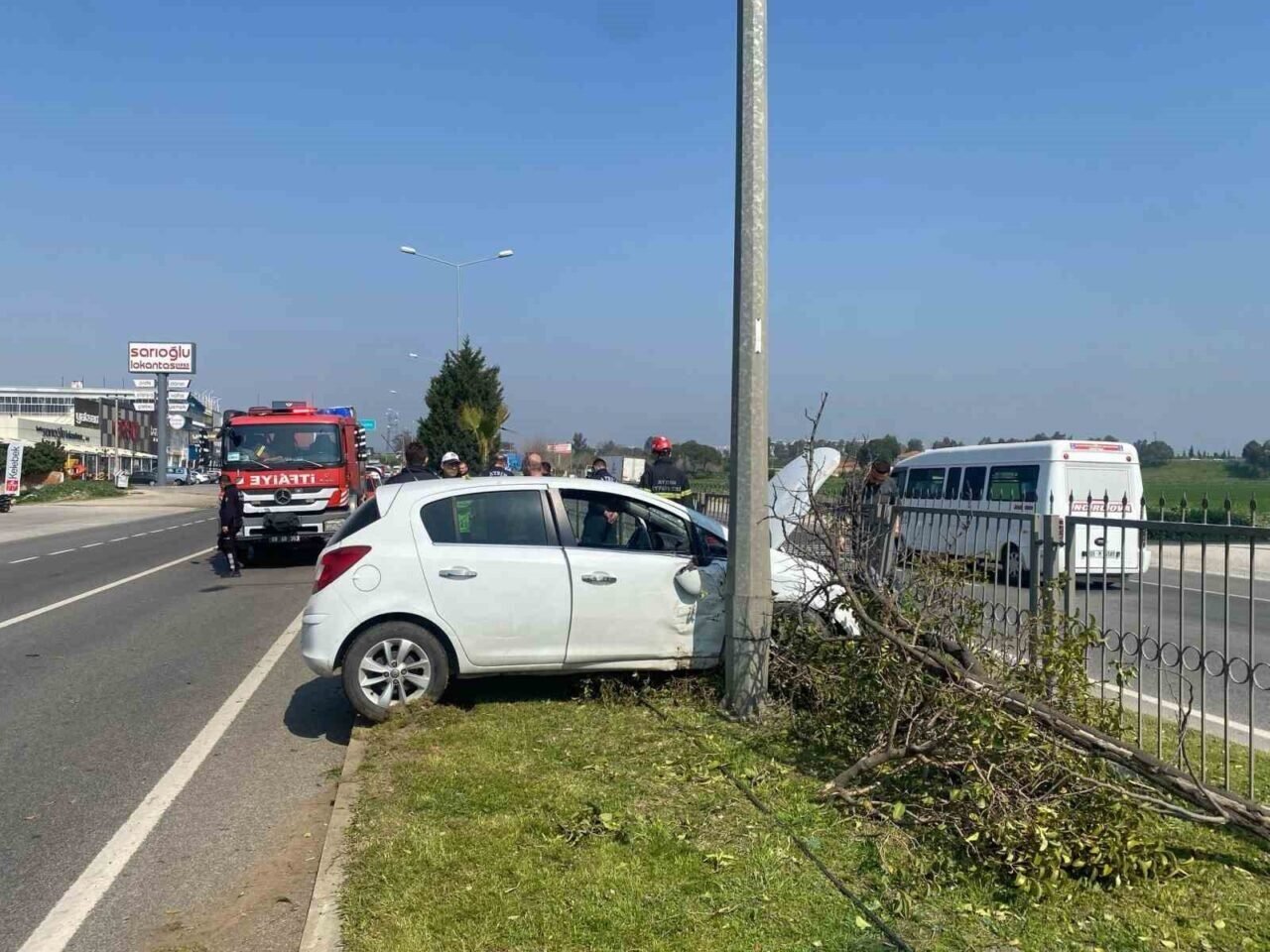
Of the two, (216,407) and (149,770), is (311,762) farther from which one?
(216,407)

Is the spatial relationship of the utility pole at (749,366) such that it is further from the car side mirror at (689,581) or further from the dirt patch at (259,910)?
the dirt patch at (259,910)

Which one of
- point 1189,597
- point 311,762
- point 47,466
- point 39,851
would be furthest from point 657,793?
point 47,466

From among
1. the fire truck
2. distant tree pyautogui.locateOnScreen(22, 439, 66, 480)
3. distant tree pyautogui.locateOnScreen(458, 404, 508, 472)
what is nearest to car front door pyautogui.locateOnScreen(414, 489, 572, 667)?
the fire truck

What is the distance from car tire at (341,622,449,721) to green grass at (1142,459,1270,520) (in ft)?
15.1

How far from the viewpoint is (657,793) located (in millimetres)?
5340

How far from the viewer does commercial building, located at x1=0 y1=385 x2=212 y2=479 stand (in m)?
90.4

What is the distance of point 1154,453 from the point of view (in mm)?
15227

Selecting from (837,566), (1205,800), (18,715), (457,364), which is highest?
(457,364)

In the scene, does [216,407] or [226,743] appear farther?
[216,407]

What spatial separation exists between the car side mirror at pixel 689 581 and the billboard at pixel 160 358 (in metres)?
83.5

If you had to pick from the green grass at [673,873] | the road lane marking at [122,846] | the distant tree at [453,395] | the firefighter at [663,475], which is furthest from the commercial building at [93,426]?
the green grass at [673,873]

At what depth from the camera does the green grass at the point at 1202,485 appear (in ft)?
16.9

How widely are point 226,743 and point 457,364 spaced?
3665 cm

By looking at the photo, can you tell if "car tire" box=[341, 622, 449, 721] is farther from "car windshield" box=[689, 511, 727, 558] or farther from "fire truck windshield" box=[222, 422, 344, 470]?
"fire truck windshield" box=[222, 422, 344, 470]
